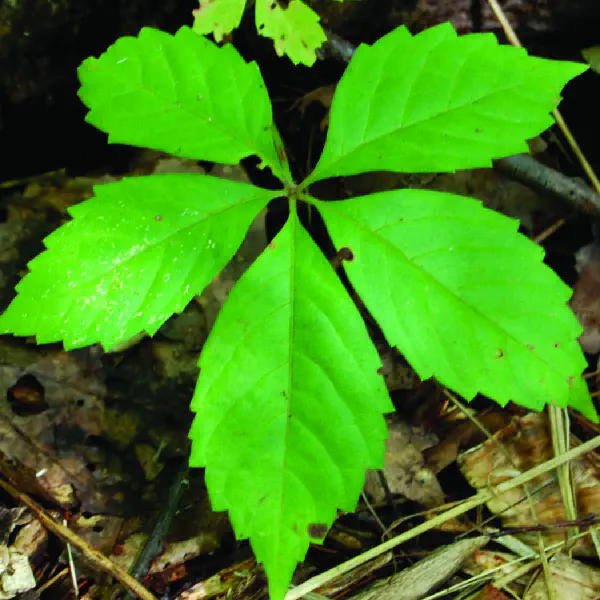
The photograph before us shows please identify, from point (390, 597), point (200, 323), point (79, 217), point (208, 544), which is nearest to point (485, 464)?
point (390, 597)

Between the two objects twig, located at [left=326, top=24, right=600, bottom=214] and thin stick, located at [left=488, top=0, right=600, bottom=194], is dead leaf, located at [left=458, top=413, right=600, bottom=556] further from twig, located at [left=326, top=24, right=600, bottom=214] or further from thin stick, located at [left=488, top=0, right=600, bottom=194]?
thin stick, located at [left=488, top=0, right=600, bottom=194]

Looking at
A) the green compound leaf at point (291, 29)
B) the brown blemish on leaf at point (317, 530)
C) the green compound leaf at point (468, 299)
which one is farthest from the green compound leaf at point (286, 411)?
the green compound leaf at point (291, 29)

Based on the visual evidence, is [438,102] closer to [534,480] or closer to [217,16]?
[217,16]

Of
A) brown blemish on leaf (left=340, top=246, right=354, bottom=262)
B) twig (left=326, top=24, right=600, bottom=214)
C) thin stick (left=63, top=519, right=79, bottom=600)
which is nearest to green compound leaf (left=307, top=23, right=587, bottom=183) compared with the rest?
brown blemish on leaf (left=340, top=246, right=354, bottom=262)

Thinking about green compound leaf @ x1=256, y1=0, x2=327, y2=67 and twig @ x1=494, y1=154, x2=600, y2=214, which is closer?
green compound leaf @ x1=256, y1=0, x2=327, y2=67

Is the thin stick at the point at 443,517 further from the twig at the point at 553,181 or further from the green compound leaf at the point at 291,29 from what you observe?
the green compound leaf at the point at 291,29

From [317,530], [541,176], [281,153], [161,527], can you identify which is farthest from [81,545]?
[541,176]
